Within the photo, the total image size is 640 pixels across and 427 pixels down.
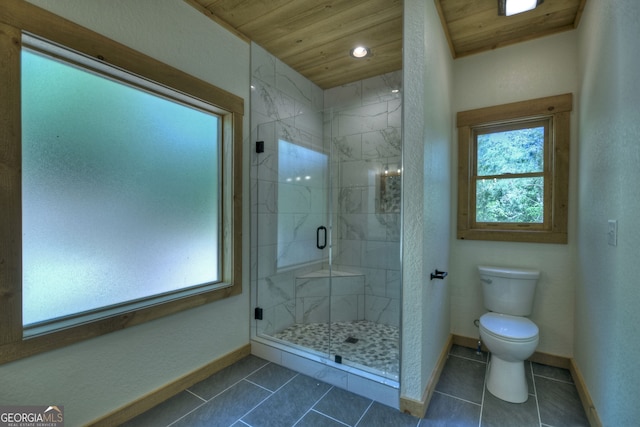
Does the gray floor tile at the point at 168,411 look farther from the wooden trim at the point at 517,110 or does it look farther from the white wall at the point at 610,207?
the wooden trim at the point at 517,110

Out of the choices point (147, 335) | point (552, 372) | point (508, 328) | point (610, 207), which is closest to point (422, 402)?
point (508, 328)

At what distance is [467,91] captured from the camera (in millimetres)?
2633

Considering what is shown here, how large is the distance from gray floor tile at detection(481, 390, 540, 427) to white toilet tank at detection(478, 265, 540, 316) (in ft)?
2.06

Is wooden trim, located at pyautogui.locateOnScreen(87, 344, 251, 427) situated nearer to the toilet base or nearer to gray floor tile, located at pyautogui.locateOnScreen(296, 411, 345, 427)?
gray floor tile, located at pyautogui.locateOnScreen(296, 411, 345, 427)

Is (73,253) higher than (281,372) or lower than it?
higher

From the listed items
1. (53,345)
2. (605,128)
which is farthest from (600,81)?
(53,345)

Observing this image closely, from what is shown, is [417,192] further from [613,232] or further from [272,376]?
[272,376]

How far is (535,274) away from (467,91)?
1664 mm

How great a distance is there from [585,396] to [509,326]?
1.72ft

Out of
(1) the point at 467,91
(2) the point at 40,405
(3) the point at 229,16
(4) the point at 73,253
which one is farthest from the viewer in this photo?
(1) the point at 467,91

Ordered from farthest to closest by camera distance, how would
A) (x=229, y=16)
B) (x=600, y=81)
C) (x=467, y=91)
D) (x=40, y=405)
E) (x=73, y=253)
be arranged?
(x=467, y=91) → (x=229, y=16) → (x=600, y=81) → (x=73, y=253) → (x=40, y=405)

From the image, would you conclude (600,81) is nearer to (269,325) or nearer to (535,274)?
(535,274)

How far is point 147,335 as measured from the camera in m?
1.77

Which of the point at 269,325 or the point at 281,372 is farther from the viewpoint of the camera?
the point at 269,325
